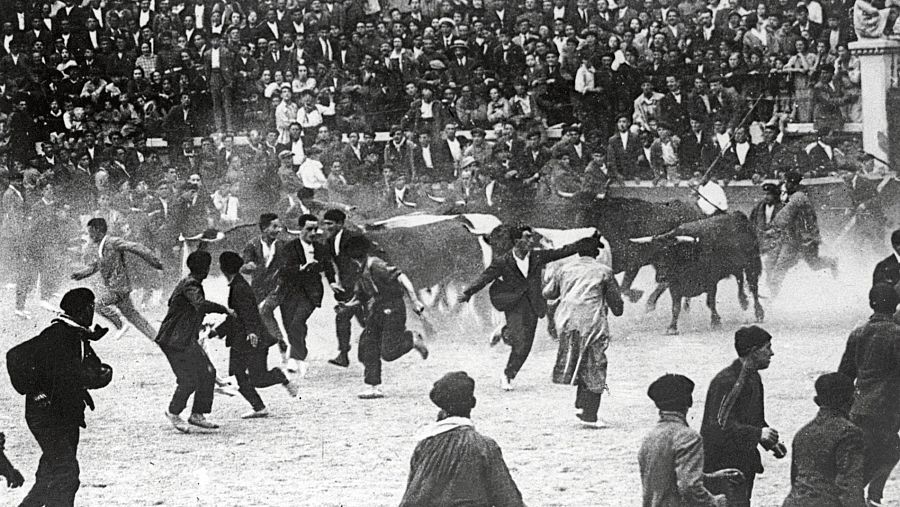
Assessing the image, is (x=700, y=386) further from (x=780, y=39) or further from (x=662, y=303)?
(x=780, y=39)

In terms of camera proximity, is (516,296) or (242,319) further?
(516,296)

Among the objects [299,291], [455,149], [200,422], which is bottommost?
[200,422]

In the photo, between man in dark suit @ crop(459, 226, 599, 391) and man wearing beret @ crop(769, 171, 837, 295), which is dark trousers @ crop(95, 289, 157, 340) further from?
man wearing beret @ crop(769, 171, 837, 295)

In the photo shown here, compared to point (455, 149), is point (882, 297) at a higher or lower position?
lower

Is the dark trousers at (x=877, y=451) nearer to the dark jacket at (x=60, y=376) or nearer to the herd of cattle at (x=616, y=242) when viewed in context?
the herd of cattle at (x=616, y=242)

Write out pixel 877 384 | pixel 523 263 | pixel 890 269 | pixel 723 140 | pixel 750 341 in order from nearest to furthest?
pixel 750 341 → pixel 877 384 → pixel 890 269 → pixel 523 263 → pixel 723 140

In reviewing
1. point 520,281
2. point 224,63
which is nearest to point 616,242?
point 520,281

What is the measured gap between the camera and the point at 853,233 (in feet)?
34.1

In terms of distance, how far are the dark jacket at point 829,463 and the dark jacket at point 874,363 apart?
118 centimetres

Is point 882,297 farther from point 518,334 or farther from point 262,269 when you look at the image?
point 262,269

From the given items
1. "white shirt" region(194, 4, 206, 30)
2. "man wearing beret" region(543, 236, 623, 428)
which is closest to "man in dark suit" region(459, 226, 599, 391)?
"man wearing beret" region(543, 236, 623, 428)

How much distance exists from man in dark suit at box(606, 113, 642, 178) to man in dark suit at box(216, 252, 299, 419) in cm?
288

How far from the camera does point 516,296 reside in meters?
9.99

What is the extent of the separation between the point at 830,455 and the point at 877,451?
1.51 metres
